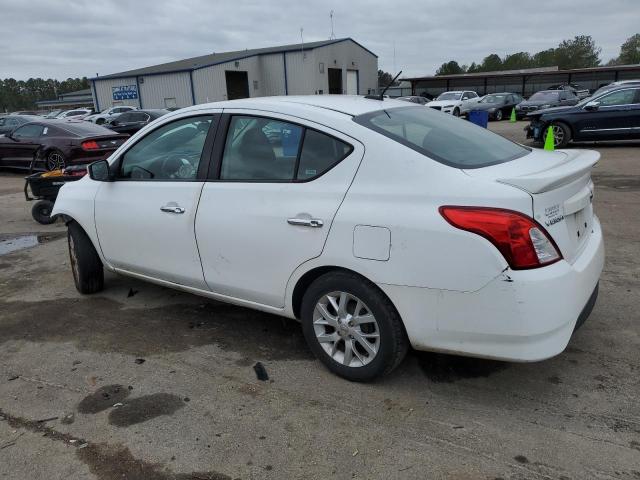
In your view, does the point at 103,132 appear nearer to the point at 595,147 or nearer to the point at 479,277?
the point at 479,277

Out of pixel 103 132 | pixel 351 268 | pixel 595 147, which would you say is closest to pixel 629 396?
pixel 351 268

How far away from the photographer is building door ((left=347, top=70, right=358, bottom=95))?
51125 millimetres

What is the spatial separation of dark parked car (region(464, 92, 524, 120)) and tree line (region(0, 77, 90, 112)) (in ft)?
360

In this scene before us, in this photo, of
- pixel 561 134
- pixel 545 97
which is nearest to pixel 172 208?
pixel 561 134

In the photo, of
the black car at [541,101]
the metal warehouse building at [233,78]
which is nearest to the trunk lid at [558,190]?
the black car at [541,101]

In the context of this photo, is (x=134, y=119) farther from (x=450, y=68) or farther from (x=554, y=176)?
(x=450, y=68)

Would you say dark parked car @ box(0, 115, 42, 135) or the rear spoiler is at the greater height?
dark parked car @ box(0, 115, 42, 135)

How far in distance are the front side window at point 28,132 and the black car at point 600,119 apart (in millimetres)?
12511

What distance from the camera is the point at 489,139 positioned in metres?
3.54

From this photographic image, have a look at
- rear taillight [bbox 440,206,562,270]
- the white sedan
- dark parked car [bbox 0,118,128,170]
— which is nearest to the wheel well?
rear taillight [bbox 440,206,562,270]

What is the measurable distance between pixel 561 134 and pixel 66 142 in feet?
39.2

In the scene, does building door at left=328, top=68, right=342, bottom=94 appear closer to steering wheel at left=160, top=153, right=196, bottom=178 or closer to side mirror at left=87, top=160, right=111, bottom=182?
side mirror at left=87, top=160, right=111, bottom=182

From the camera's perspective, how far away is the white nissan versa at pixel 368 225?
256 centimetres

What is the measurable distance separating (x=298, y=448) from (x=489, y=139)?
2302 mm
